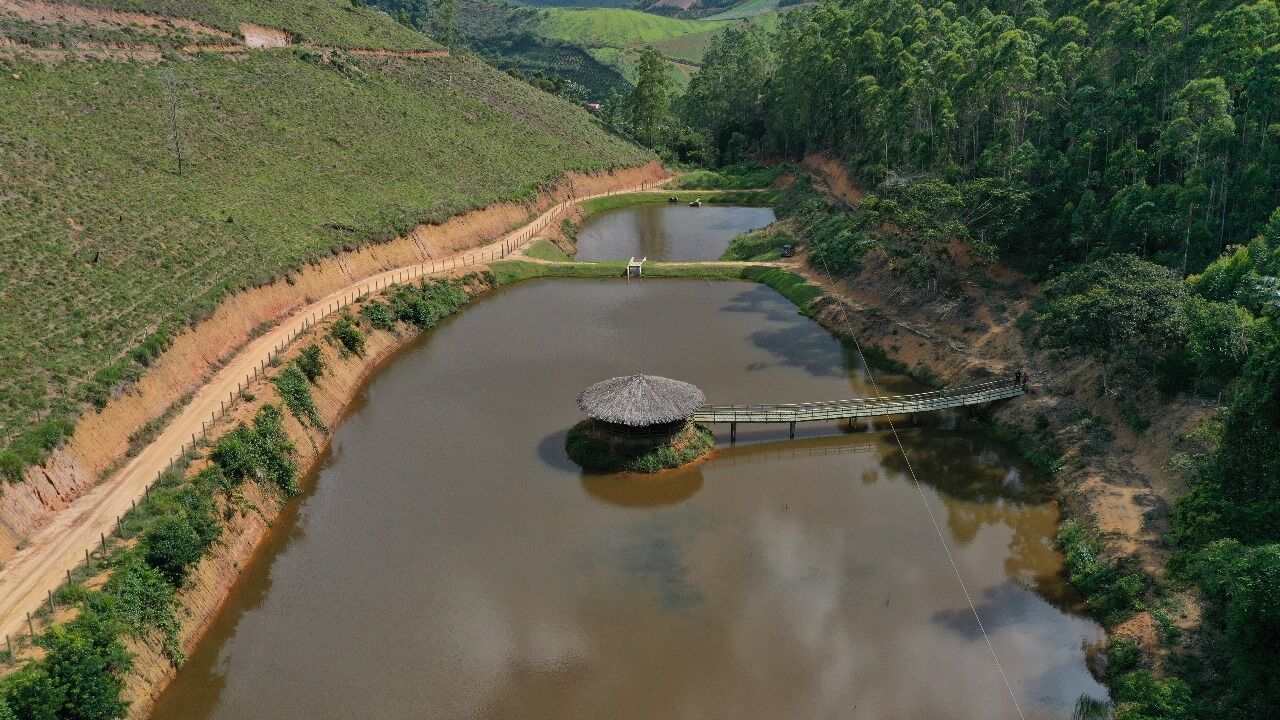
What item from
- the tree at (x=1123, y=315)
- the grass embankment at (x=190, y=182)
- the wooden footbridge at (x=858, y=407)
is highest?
the grass embankment at (x=190, y=182)

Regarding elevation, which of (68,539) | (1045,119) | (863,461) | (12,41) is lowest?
(863,461)

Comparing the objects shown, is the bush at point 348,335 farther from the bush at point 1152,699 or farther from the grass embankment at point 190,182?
the bush at point 1152,699

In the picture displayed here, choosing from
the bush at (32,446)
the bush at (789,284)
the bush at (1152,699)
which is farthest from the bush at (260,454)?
the bush at (789,284)

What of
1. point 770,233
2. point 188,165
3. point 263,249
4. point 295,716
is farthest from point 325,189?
point 295,716

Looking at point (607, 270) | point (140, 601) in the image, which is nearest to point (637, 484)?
point (140, 601)

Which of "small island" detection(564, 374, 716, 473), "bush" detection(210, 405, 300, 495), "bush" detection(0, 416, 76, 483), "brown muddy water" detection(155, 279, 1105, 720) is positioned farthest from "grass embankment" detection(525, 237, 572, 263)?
"bush" detection(0, 416, 76, 483)

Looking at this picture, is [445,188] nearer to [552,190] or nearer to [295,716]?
[552,190]

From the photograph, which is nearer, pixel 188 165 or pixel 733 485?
pixel 733 485
